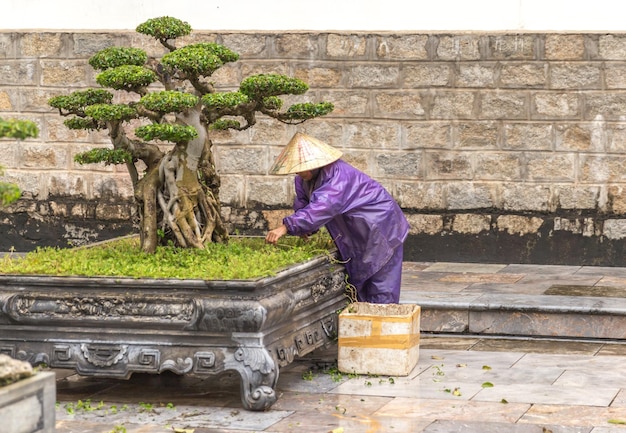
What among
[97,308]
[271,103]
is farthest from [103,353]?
[271,103]

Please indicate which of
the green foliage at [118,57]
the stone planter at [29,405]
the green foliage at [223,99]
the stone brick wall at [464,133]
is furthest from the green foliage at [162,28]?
the stone brick wall at [464,133]

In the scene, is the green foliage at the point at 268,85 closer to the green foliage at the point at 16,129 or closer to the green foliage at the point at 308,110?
the green foliage at the point at 308,110

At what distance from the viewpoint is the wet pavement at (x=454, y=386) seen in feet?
20.2

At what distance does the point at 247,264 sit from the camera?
6871mm

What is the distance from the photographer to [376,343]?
7.16m

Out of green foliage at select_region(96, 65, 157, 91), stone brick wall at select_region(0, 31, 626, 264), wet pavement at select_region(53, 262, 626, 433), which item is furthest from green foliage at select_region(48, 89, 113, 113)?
stone brick wall at select_region(0, 31, 626, 264)

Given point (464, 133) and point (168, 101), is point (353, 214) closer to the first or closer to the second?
point (168, 101)

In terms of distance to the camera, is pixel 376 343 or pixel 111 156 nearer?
pixel 376 343

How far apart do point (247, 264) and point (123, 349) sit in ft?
2.71

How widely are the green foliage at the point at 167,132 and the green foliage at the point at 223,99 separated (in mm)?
249

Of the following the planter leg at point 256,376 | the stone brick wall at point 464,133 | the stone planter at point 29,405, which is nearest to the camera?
the stone planter at point 29,405

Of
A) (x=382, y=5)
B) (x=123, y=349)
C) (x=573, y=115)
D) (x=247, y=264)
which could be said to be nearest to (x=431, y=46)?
(x=382, y=5)

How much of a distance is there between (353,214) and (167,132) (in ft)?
4.26

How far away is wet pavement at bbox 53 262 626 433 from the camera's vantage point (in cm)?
617
